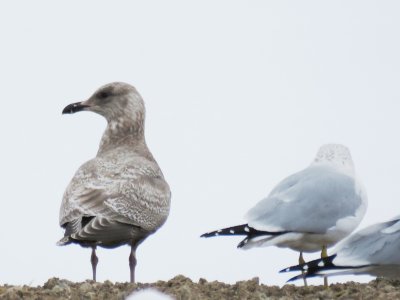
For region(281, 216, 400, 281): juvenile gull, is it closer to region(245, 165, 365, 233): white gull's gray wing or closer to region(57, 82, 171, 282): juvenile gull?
region(245, 165, 365, 233): white gull's gray wing

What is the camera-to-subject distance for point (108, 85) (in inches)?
445

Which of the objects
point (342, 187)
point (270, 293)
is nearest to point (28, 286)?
point (270, 293)

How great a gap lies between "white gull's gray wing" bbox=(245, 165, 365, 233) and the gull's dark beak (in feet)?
8.54

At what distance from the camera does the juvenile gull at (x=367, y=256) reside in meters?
7.74

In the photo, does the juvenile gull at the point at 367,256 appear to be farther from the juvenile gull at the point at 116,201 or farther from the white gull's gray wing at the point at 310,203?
the juvenile gull at the point at 116,201

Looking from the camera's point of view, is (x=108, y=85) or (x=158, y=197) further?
(x=108, y=85)

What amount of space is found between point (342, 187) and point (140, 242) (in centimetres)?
191

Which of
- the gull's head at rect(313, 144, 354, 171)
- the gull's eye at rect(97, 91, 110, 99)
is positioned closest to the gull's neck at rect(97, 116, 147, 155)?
the gull's eye at rect(97, 91, 110, 99)

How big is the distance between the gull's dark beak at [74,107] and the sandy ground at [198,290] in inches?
137

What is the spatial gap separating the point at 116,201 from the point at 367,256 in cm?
275

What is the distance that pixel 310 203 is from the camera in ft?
30.6

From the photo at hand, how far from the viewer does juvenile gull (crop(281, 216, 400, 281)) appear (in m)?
7.74

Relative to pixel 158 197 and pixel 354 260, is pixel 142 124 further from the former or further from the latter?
pixel 354 260

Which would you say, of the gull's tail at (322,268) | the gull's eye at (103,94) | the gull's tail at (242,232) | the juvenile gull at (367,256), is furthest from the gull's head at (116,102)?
the gull's tail at (322,268)
